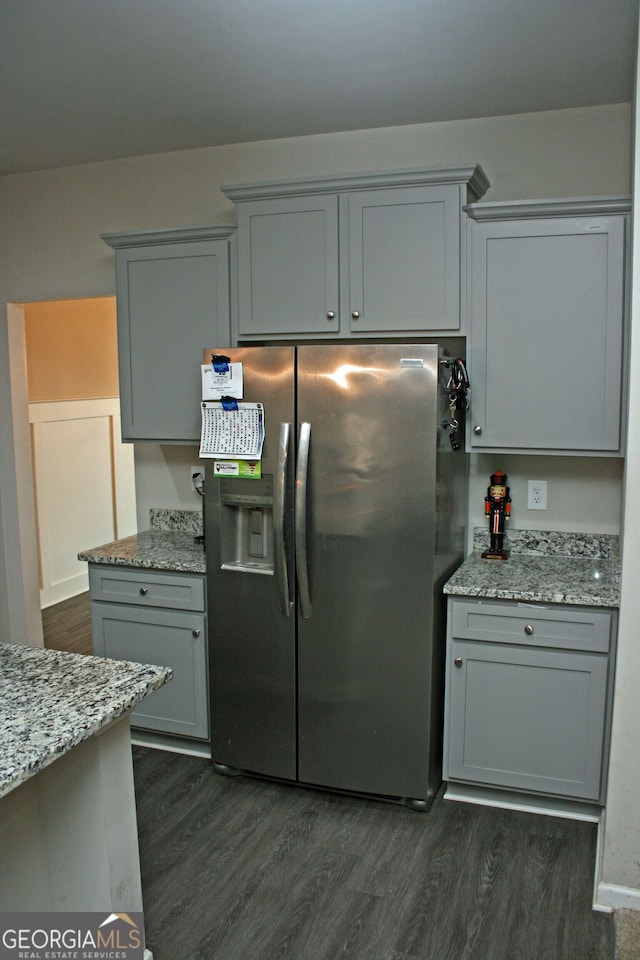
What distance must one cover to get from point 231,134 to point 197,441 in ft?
4.46

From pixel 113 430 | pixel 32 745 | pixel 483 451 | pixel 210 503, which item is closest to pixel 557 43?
pixel 483 451

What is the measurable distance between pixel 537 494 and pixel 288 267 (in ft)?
4.49

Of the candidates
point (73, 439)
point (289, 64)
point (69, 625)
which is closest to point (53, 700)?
point (289, 64)

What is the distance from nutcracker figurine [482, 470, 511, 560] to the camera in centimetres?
318

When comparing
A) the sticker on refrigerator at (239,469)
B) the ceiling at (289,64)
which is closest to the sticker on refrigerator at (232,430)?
the sticker on refrigerator at (239,469)

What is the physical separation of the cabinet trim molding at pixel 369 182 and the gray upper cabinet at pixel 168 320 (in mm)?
203

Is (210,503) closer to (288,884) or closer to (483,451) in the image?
(483,451)

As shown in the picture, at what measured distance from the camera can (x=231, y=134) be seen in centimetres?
345

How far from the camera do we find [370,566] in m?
2.83

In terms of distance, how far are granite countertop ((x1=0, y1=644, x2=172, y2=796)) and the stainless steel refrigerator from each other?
105cm

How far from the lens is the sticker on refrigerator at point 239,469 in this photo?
116 inches

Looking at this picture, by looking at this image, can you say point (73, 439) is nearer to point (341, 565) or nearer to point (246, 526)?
point (246, 526)

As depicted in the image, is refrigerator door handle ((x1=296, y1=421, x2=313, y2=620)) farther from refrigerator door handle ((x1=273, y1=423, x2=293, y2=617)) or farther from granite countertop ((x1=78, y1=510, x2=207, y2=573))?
granite countertop ((x1=78, y1=510, x2=207, y2=573))

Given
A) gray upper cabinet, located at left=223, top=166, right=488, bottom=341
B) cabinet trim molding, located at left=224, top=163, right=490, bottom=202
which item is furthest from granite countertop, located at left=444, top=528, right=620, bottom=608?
cabinet trim molding, located at left=224, top=163, right=490, bottom=202
